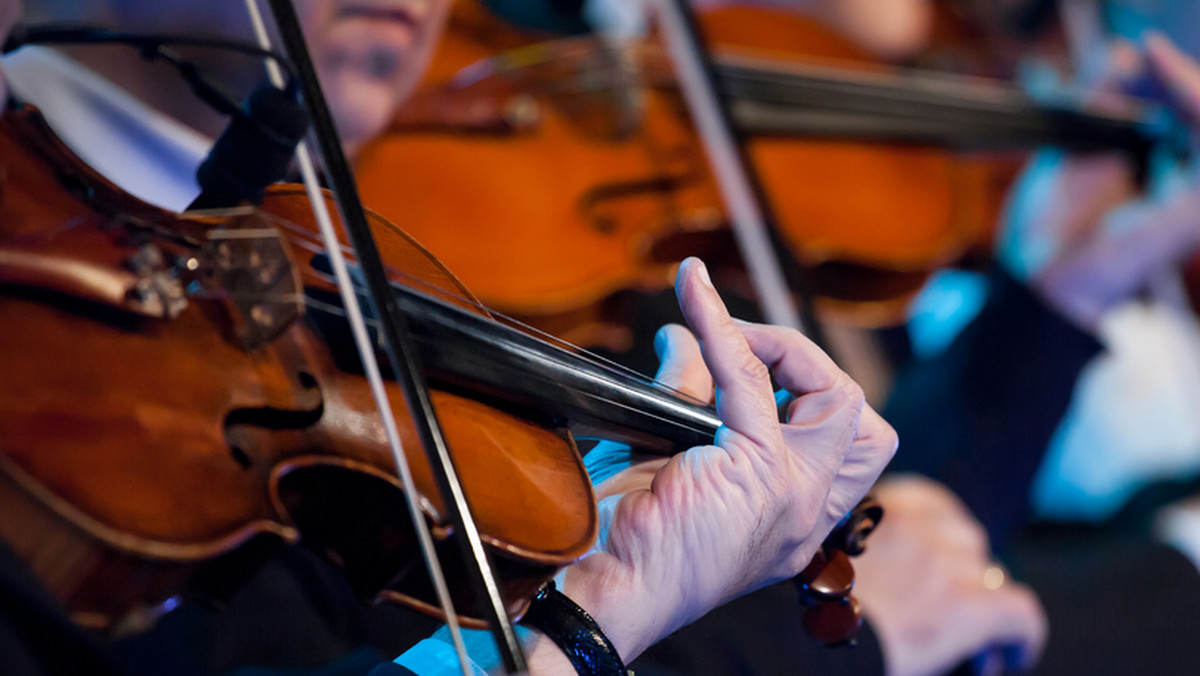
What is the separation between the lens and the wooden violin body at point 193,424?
243 millimetres

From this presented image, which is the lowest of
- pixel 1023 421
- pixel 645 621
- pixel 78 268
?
pixel 1023 421

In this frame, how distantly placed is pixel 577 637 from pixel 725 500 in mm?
64

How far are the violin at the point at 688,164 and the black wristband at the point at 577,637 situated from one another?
0.39 meters

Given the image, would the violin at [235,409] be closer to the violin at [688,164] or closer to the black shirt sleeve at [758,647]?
the black shirt sleeve at [758,647]

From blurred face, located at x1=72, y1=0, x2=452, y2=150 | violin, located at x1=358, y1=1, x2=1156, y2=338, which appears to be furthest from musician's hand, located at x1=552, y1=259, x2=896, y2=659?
violin, located at x1=358, y1=1, x2=1156, y2=338

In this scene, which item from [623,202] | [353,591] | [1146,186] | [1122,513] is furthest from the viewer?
[1122,513]

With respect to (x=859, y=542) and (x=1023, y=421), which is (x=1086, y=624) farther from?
(x=859, y=542)

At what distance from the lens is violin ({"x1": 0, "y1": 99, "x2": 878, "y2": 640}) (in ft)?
0.80

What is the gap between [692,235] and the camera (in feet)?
2.91

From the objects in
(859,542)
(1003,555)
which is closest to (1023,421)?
(1003,555)

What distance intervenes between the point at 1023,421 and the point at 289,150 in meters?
0.91

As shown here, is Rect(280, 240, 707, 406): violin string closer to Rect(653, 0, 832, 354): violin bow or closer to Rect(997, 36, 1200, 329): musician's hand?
Rect(653, 0, 832, 354): violin bow

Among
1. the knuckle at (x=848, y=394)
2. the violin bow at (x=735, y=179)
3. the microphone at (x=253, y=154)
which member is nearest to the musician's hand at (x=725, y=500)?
the knuckle at (x=848, y=394)

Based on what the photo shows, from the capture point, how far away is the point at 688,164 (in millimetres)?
923
